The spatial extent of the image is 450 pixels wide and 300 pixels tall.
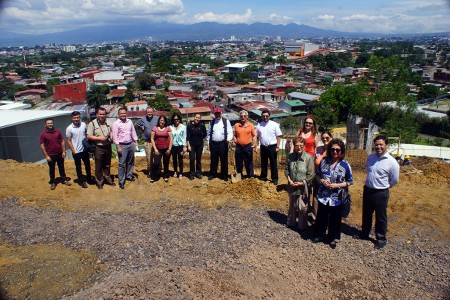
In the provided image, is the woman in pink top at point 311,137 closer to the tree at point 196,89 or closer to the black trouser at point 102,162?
the black trouser at point 102,162

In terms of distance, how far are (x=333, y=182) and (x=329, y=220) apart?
514mm

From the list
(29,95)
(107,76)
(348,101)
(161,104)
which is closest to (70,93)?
(29,95)

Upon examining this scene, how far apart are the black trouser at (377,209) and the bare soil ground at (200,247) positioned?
0.20 m

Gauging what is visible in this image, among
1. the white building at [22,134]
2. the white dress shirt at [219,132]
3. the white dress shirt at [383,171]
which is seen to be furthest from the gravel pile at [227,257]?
the white building at [22,134]

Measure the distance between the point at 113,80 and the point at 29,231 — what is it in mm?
58547

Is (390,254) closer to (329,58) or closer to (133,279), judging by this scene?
(133,279)

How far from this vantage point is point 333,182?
3893 millimetres

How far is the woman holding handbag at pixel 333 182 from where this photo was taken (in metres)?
3.84

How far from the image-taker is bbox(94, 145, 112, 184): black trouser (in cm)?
572

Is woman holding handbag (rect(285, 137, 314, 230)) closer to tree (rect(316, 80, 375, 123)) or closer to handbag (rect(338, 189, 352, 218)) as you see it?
handbag (rect(338, 189, 352, 218))

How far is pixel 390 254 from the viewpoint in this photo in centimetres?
403

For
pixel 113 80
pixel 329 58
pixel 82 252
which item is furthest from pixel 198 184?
pixel 329 58

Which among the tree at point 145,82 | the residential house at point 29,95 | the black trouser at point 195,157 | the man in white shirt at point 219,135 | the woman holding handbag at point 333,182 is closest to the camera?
the woman holding handbag at point 333,182

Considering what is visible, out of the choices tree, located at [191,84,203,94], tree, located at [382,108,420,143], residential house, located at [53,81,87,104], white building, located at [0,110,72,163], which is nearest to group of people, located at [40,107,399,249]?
white building, located at [0,110,72,163]
